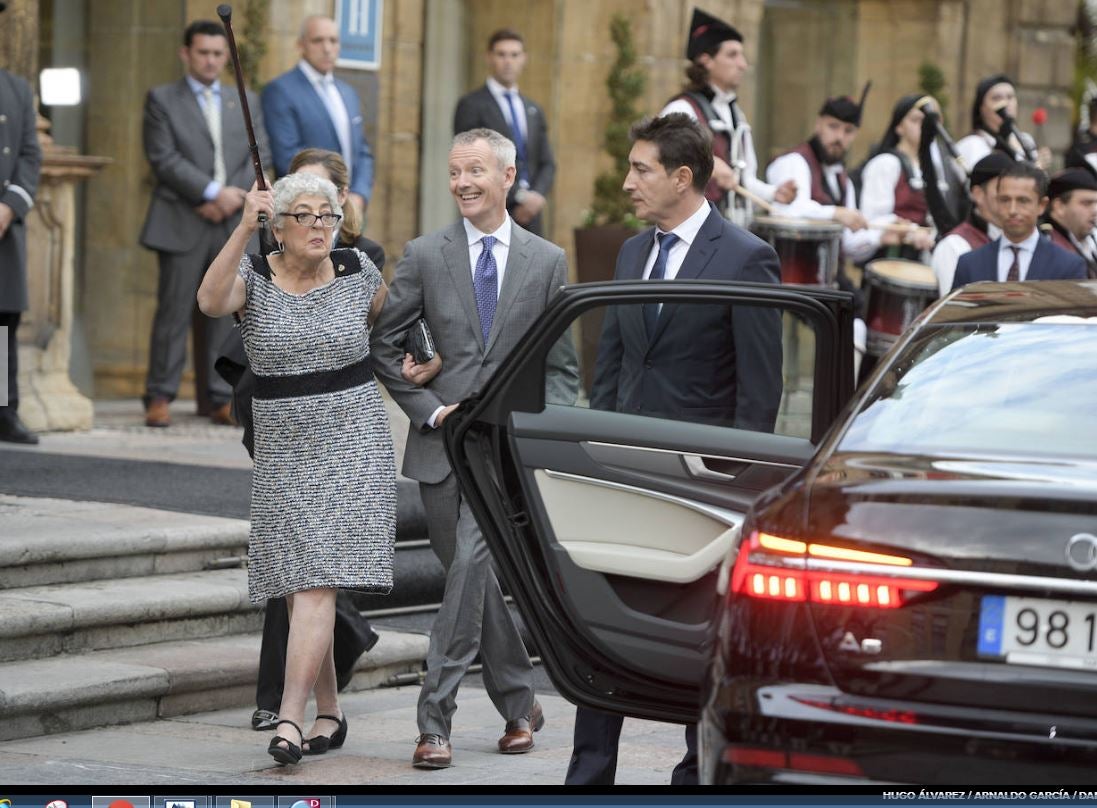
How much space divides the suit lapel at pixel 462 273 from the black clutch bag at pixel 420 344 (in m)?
0.16

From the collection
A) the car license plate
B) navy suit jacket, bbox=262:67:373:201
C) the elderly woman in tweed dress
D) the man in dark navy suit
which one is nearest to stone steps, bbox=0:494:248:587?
the elderly woman in tweed dress

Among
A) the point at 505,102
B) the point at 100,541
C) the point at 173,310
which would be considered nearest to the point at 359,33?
the point at 505,102

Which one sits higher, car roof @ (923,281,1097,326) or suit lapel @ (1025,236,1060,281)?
car roof @ (923,281,1097,326)

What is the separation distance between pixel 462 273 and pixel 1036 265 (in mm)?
3143

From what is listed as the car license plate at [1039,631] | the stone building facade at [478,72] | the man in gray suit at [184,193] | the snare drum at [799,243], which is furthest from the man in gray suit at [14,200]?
the car license plate at [1039,631]

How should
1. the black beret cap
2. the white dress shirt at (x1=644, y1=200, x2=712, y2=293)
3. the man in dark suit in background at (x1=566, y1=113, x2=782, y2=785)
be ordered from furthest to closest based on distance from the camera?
the black beret cap < the white dress shirt at (x1=644, y1=200, x2=712, y2=293) < the man in dark suit in background at (x1=566, y1=113, x2=782, y2=785)

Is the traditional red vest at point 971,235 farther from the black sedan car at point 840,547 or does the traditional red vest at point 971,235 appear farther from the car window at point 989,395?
the car window at point 989,395

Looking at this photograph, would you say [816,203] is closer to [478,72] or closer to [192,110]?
[478,72]

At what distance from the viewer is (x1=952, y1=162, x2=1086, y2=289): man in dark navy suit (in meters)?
9.48

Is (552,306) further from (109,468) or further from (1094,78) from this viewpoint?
(1094,78)

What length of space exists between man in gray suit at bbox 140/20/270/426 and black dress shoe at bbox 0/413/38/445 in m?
1.24

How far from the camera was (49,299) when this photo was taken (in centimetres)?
1218

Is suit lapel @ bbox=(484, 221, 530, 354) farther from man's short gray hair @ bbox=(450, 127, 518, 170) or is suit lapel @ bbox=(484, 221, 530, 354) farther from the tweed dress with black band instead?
the tweed dress with black band

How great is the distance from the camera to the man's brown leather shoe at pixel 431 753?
7094mm
